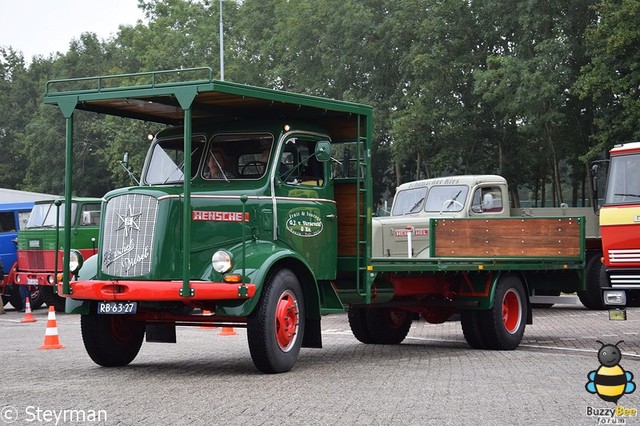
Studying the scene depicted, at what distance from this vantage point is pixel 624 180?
15914 mm

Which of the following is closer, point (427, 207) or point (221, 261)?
point (221, 261)

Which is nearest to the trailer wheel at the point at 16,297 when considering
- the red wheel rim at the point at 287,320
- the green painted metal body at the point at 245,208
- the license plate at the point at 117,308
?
the green painted metal body at the point at 245,208

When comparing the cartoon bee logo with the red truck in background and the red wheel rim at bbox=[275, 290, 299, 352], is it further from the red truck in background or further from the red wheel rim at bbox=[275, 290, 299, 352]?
the red truck in background

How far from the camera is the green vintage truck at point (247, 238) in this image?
1169 cm

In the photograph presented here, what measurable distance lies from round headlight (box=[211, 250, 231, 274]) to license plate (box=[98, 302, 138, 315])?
925 mm

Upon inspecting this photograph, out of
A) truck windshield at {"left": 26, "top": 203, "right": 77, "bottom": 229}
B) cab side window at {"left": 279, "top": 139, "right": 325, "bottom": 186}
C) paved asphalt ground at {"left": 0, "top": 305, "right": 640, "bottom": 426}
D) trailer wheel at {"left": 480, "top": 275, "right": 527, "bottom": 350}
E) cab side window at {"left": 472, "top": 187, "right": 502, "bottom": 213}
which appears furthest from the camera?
truck windshield at {"left": 26, "top": 203, "right": 77, "bottom": 229}

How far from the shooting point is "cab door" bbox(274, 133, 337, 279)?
12742mm

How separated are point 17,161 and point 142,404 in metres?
76.5

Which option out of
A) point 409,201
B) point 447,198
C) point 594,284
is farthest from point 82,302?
point 594,284

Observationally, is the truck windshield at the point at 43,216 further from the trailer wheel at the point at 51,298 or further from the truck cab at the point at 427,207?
the truck cab at the point at 427,207

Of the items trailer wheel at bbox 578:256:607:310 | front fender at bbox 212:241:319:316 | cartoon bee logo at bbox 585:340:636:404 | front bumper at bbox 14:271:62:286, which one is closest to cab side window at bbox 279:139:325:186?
front fender at bbox 212:241:319:316

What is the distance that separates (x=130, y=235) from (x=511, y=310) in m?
6.27

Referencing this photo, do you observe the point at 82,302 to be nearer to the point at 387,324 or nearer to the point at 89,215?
the point at 387,324

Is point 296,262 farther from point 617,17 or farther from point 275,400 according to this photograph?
point 617,17
